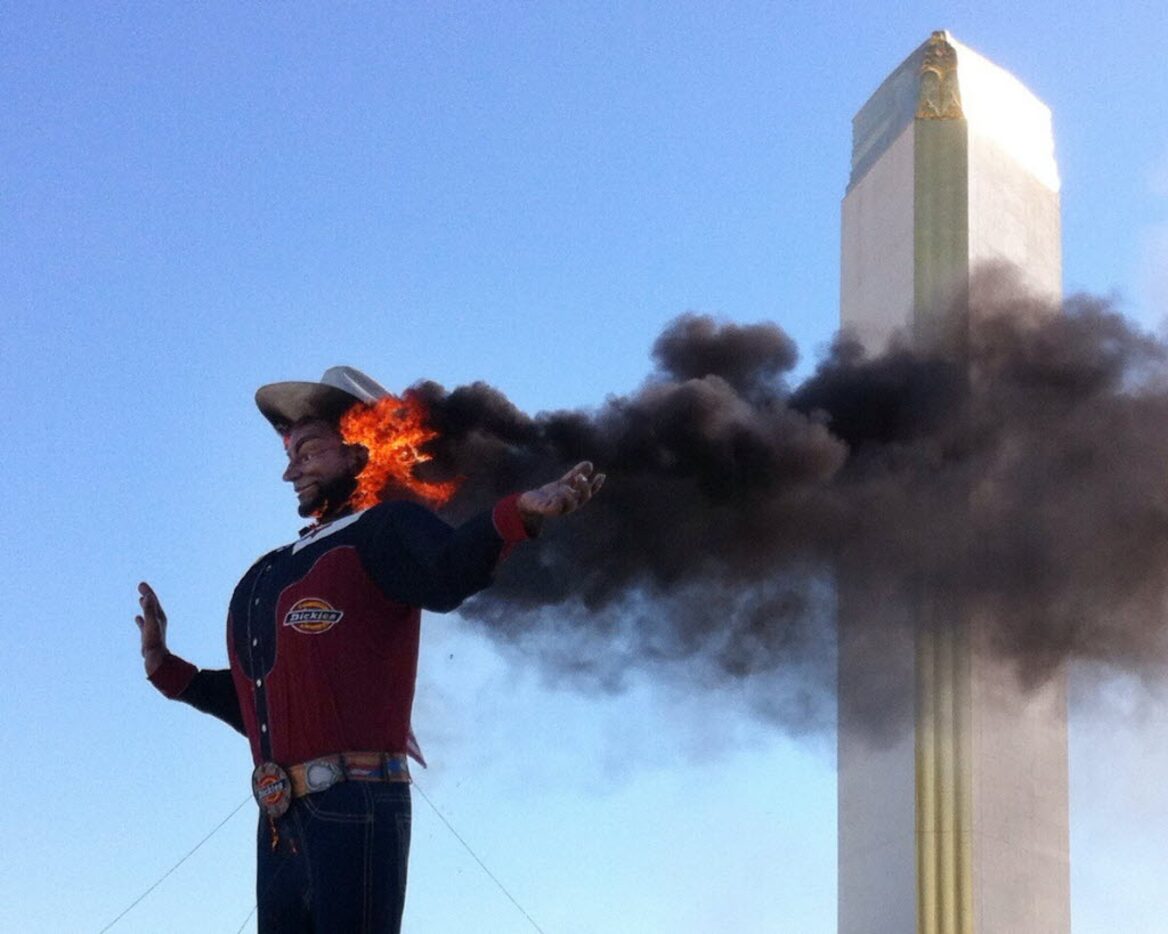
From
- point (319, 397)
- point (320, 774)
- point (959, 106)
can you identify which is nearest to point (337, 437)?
point (319, 397)

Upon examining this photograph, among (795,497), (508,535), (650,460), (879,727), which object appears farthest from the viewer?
(879,727)

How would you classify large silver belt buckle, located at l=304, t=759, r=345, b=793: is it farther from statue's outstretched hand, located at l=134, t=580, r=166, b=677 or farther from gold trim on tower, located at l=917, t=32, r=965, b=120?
gold trim on tower, located at l=917, t=32, r=965, b=120

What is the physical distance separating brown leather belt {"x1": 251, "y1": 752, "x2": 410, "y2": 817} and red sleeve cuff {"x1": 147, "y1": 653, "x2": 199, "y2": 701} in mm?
787

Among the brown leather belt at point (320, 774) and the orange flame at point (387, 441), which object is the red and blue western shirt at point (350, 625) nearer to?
the brown leather belt at point (320, 774)

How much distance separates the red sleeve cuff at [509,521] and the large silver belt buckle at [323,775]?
0.85m

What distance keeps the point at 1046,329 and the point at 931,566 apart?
87.1 inches

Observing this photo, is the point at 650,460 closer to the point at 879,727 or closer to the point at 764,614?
the point at 764,614

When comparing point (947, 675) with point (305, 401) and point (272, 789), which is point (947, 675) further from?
point (272, 789)

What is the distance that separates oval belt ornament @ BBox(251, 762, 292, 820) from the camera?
613 centimetres

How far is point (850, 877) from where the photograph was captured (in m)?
16.0

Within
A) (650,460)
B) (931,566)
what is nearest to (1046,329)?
(931,566)

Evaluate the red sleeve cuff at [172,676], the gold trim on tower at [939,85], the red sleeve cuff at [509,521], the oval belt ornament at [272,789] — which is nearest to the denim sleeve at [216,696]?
the red sleeve cuff at [172,676]

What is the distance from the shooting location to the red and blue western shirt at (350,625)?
6.10 meters

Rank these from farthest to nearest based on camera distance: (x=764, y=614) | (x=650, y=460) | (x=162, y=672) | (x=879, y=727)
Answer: (x=879, y=727), (x=764, y=614), (x=650, y=460), (x=162, y=672)
